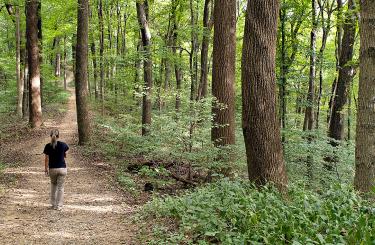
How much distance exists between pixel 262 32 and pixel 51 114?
21.8 meters

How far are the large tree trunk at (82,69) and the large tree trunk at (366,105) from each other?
1156 centimetres

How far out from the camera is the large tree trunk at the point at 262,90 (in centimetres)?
605

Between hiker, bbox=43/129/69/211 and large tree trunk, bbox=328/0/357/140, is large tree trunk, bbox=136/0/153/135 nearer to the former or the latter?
hiker, bbox=43/129/69/211

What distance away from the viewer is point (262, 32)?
606 cm

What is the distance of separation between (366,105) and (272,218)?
240cm

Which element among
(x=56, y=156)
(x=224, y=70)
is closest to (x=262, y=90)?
(x=224, y=70)

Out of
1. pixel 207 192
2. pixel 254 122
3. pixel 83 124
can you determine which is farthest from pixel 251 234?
pixel 83 124

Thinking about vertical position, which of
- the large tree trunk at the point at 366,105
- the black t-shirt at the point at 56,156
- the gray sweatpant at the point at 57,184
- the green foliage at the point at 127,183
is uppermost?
the large tree trunk at the point at 366,105

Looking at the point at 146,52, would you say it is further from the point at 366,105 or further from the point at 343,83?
the point at 366,105

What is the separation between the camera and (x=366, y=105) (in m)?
5.57

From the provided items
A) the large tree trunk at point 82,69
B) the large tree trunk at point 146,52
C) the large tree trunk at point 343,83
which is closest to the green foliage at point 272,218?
the large tree trunk at point 343,83

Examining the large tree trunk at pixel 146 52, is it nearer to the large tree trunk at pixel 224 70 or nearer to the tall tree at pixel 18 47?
the large tree trunk at pixel 224 70

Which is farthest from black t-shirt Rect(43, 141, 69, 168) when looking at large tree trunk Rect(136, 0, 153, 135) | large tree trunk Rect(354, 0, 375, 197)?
large tree trunk Rect(136, 0, 153, 135)

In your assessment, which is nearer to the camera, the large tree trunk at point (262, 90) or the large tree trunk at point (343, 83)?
the large tree trunk at point (262, 90)
